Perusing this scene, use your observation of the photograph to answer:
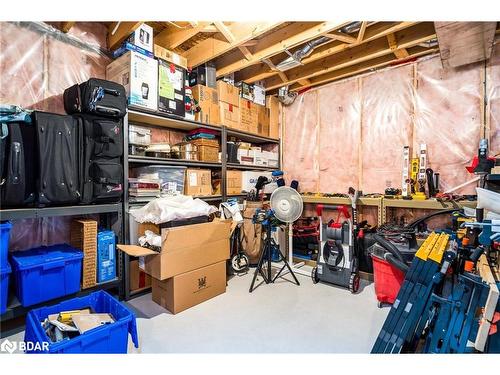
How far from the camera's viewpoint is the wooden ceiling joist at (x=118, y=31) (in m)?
2.64

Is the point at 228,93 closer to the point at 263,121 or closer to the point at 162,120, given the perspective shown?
the point at 263,121

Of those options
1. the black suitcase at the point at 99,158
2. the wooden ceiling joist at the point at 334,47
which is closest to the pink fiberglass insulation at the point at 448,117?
the wooden ceiling joist at the point at 334,47

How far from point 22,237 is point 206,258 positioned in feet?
5.69

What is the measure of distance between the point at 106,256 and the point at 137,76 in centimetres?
185

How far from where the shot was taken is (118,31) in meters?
2.81

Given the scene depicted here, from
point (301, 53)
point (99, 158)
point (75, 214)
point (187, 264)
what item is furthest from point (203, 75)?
point (187, 264)

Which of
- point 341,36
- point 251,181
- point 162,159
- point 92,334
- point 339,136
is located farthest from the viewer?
point 251,181

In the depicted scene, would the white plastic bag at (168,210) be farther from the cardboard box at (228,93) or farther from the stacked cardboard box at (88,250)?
the cardboard box at (228,93)

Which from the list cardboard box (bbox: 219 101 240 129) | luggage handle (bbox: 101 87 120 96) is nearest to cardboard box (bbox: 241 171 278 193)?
cardboard box (bbox: 219 101 240 129)

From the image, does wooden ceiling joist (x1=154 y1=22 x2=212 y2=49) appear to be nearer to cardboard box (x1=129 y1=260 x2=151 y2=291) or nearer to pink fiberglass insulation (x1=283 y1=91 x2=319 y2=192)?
pink fiberglass insulation (x1=283 y1=91 x2=319 y2=192)

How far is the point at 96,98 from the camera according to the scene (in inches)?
89.9

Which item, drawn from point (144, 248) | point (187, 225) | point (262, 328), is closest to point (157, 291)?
point (144, 248)
